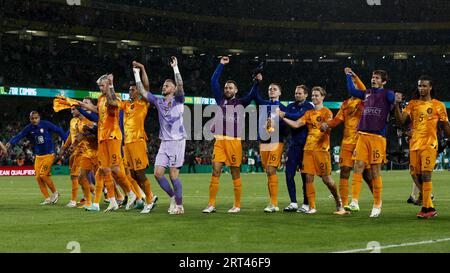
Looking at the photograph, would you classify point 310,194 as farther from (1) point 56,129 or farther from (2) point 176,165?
(1) point 56,129

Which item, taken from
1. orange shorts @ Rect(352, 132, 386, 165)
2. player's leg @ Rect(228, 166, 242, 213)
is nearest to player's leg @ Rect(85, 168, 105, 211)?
player's leg @ Rect(228, 166, 242, 213)

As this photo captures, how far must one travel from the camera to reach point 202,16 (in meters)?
61.8

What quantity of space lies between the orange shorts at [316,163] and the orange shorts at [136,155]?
3103mm

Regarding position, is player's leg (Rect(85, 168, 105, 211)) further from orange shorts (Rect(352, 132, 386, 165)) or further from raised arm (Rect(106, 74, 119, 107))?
orange shorts (Rect(352, 132, 386, 165))

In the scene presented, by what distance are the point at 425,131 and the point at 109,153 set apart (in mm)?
6070

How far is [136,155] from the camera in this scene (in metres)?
14.6

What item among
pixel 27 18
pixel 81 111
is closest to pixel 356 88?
pixel 81 111

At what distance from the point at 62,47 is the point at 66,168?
15678 millimetres

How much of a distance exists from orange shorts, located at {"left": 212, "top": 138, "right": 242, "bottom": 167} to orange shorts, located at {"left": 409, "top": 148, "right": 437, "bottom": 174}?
10.6ft

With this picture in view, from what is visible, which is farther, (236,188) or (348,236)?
(236,188)

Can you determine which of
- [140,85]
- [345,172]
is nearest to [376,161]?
[345,172]

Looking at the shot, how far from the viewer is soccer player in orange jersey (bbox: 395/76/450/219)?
42.0ft

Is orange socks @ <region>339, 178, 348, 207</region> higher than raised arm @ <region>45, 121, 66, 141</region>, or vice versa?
raised arm @ <region>45, 121, 66, 141</region>
